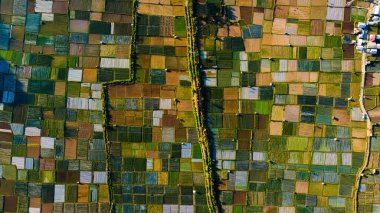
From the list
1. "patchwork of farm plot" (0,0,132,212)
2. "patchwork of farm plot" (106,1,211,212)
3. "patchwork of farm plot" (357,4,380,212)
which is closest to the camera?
"patchwork of farm plot" (0,0,132,212)

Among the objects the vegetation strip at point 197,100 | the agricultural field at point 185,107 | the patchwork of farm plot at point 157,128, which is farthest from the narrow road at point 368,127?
the patchwork of farm plot at point 157,128

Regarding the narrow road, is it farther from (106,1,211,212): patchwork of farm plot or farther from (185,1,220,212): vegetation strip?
(106,1,211,212): patchwork of farm plot

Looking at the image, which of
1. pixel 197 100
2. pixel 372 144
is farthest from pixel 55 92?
pixel 372 144

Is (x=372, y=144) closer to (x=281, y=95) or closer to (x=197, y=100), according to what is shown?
(x=281, y=95)

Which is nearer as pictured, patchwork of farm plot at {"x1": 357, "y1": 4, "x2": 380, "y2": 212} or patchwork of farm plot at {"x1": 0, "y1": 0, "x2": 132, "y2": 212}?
patchwork of farm plot at {"x1": 0, "y1": 0, "x2": 132, "y2": 212}

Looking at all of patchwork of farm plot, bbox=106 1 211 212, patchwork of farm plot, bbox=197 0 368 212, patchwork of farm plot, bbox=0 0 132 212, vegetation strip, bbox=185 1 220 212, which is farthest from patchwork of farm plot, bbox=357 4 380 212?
patchwork of farm plot, bbox=0 0 132 212

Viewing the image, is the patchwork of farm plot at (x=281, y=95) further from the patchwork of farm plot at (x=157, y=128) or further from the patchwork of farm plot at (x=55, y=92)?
the patchwork of farm plot at (x=55, y=92)

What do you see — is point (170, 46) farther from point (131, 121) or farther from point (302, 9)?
point (302, 9)
